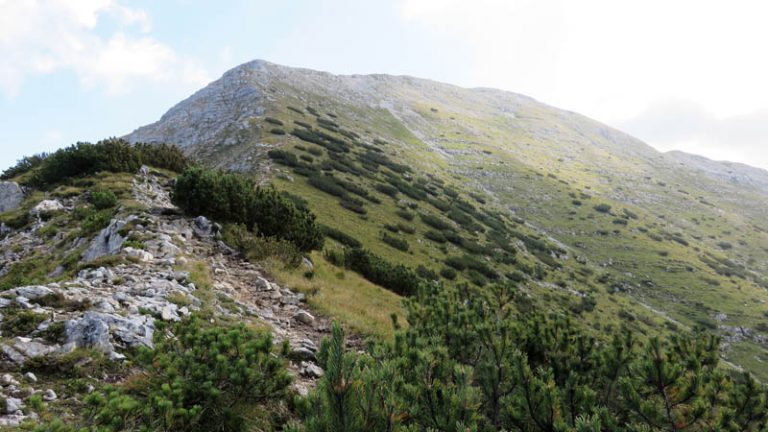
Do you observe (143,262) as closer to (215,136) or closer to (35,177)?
(35,177)

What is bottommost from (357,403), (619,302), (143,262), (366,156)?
(619,302)

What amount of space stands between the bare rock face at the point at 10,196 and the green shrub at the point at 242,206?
29.1ft

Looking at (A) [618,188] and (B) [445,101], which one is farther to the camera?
(B) [445,101]

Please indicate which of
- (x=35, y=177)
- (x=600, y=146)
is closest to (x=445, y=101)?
(x=600, y=146)

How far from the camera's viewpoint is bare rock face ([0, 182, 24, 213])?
54.3 feet

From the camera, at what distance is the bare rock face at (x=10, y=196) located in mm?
16562

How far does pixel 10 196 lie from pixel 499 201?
5450cm

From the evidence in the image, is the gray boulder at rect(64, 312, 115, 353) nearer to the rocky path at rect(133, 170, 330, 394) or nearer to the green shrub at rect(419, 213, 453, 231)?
the rocky path at rect(133, 170, 330, 394)

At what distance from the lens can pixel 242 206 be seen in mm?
13742

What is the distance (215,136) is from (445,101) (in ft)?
330

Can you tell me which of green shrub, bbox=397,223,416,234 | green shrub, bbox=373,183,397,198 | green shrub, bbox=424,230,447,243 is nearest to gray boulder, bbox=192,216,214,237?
green shrub, bbox=397,223,416,234

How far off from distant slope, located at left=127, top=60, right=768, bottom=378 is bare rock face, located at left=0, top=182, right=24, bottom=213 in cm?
1451

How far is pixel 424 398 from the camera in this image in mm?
3949

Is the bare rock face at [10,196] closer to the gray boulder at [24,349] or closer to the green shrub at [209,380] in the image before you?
the gray boulder at [24,349]
